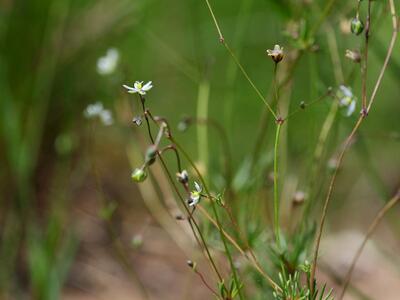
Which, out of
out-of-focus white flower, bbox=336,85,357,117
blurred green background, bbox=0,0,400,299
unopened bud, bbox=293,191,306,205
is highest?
blurred green background, bbox=0,0,400,299

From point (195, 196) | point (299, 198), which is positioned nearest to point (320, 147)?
point (299, 198)

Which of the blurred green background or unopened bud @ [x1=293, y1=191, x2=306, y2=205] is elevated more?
the blurred green background

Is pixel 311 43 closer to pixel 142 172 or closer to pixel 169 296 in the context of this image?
pixel 142 172

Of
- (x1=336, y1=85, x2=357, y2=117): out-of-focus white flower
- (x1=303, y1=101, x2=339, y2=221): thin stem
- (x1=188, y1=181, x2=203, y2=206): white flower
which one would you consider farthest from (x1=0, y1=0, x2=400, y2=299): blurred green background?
(x1=188, y1=181, x2=203, y2=206): white flower

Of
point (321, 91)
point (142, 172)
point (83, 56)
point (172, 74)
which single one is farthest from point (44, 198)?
point (142, 172)

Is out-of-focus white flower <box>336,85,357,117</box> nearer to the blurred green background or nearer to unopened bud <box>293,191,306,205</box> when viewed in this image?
unopened bud <box>293,191,306,205</box>

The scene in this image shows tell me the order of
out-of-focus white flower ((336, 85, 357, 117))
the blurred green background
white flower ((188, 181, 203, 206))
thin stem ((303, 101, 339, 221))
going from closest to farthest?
white flower ((188, 181, 203, 206)) → out-of-focus white flower ((336, 85, 357, 117)) → thin stem ((303, 101, 339, 221)) → the blurred green background
